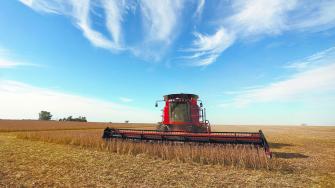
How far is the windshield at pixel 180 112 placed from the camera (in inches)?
479

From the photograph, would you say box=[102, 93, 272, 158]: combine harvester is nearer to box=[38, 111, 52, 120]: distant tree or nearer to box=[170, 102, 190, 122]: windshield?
box=[170, 102, 190, 122]: windshield

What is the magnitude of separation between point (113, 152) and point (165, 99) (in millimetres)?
4417

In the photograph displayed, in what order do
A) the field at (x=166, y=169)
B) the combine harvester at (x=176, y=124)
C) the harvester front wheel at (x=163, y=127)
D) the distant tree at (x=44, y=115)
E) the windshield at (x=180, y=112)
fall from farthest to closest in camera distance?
the distant tree at (x=44, y=115) → the windshield at (x=180, y=112) → the harvester front wheel at (x=163, y=127) → the combine harvester at (x=176, y=124) → the field at (x=166, y=169)

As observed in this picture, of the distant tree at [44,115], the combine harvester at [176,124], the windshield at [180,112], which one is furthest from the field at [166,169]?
the distant tree at [44,115]

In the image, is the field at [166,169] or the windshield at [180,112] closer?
the field at [166,169]

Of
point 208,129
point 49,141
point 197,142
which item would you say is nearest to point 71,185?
point 197,142

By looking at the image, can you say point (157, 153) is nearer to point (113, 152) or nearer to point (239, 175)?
point (113, 152)

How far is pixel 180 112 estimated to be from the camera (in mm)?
12289

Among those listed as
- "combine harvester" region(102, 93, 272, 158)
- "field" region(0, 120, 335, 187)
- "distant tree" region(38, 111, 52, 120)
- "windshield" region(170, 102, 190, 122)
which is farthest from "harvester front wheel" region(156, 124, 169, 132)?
"distant tree" region(38, 111, 52, 120)

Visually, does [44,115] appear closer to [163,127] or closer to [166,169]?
[163,127]

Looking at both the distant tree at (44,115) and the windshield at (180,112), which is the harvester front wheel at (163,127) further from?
the distant tree at (44,115)

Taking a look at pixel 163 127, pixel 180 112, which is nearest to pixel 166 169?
pixel 163 127

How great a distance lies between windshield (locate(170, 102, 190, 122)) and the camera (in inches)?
479

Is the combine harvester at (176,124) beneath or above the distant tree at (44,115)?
beneath
